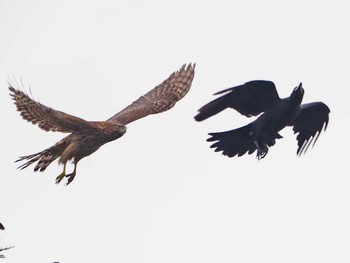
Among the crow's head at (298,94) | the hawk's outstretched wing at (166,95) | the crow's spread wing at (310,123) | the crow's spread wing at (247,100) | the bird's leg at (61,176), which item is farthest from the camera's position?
the hawk's outstretched wing at (166,95)

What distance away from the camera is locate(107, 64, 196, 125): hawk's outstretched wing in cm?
1714

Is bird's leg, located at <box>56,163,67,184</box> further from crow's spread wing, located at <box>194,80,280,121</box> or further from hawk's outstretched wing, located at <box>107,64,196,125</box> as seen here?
hawk's outstretched wing, located at <box>107,64,196,125</box>

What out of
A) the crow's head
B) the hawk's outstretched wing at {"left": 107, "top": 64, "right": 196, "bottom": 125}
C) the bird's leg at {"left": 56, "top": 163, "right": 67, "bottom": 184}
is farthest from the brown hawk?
the crow's head

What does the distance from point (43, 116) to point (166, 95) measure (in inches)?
171

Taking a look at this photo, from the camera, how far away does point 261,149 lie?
14.6 meters

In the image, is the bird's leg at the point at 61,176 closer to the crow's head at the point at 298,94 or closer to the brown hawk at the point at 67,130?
the brown hawk at the point at 67,130

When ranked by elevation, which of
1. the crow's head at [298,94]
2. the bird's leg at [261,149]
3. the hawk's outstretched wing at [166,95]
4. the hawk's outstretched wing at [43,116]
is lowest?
the bird's leg at [261,149]

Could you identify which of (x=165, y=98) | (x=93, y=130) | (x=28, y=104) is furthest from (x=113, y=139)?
(x=165, y=98)

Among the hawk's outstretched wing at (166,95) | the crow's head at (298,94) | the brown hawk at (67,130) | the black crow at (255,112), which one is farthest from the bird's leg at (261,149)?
the hawk's outstretched wing at (166,95)

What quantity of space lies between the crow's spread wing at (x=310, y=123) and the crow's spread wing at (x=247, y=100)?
4.00ft

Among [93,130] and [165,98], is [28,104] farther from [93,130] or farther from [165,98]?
[165,98]

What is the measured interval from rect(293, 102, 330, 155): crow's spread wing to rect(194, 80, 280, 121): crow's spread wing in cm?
122

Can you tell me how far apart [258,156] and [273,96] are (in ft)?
3.18

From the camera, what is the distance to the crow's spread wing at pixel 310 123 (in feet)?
51.9
